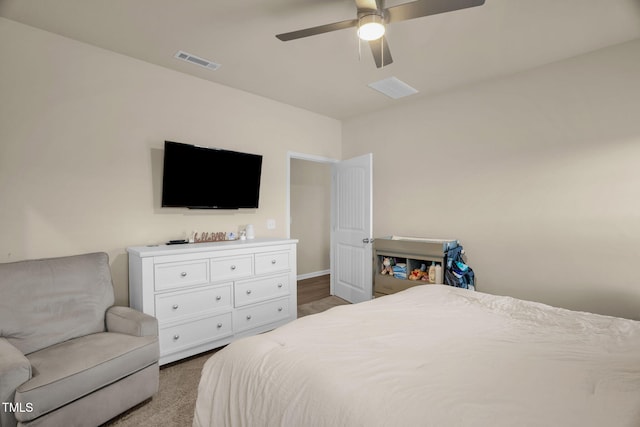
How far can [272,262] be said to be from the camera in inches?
125

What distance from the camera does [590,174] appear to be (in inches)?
104

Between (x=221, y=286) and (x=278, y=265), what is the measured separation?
67 centimetres

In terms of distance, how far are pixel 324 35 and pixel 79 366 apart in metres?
2.74

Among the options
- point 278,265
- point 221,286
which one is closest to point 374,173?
point 278,265

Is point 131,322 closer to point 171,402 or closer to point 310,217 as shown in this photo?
point 171,402

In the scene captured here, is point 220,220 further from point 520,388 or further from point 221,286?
point 520,388

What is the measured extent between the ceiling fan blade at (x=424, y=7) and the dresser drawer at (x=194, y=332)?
271 cm

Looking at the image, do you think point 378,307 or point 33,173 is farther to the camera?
point 33,173

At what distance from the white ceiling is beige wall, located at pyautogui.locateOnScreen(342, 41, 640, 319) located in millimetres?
287

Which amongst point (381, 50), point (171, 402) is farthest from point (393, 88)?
point (171, 402)

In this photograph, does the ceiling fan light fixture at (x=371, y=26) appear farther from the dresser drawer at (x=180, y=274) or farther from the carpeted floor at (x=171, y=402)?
the carpeted floor at (x=171, y=402)

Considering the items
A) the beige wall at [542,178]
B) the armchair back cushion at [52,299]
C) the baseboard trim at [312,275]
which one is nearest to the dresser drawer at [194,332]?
the armchair back cushion at [52,299]

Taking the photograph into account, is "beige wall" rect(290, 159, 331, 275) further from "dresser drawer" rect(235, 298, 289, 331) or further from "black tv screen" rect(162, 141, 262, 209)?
"dresser drawer" rect(235, 298, 289, 331)

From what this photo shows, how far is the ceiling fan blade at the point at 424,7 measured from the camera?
1539mm
